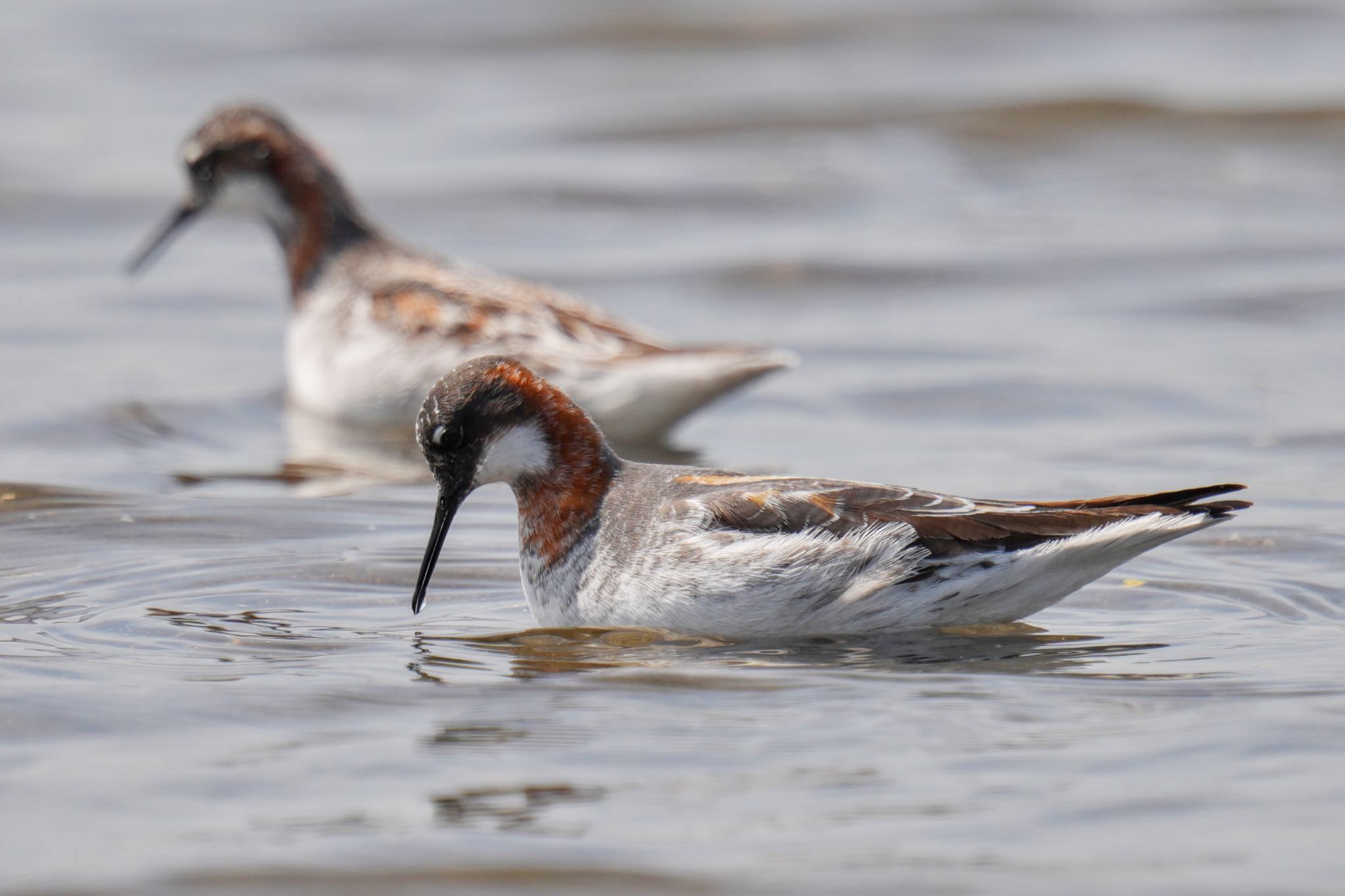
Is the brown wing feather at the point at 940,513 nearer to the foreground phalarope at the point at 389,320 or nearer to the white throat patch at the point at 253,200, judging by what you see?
the foreground phalarope at the point at 389,320

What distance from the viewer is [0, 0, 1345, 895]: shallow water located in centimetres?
532

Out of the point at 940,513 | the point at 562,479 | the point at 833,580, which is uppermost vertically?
the point at 562,479

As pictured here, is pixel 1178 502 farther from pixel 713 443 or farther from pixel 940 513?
pixel 713 443

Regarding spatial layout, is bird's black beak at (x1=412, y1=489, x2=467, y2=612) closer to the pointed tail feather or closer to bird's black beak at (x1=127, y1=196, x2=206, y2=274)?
the pointed tail feather

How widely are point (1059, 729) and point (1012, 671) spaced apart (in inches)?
25.8

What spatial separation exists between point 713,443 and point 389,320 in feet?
6.42

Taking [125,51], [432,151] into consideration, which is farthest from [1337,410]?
[125,51]

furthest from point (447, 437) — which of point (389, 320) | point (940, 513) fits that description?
point (389, 320)

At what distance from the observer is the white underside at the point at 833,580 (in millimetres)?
6828

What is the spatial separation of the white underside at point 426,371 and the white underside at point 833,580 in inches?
131

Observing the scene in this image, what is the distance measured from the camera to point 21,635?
6.99 m

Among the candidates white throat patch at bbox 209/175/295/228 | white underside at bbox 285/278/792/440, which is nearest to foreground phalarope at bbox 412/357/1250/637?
white underside at bbox 285/278/792/440

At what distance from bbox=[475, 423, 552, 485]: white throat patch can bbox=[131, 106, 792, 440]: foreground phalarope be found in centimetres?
292

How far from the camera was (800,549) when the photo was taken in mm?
6852
